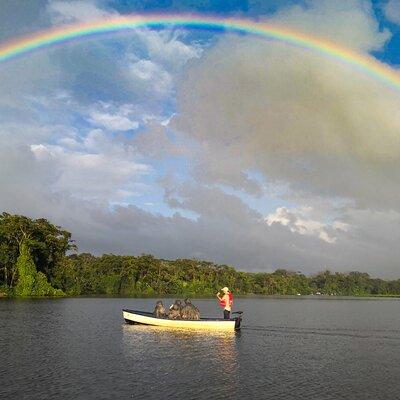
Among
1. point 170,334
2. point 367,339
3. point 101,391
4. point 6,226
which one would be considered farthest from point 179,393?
point 6,226

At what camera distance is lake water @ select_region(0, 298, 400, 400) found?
2289 cm

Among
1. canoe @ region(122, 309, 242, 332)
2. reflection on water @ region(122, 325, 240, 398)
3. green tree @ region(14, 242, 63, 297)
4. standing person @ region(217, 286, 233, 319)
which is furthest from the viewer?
green tree @ region(14, 242, 63, 297)

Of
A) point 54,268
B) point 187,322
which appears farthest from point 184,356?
point 54,268

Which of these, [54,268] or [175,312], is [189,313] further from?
[54,268]

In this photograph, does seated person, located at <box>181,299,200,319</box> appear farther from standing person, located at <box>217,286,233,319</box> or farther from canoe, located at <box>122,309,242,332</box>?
standing person, located at <box>217,286,233,319</box>

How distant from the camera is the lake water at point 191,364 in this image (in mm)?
22891

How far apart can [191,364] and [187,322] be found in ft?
61.4

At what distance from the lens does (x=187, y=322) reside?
48156mm

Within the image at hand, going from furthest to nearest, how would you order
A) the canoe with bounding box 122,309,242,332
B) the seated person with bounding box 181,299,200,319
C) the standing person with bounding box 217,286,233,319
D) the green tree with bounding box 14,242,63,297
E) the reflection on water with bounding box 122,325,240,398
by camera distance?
the green tree with bounding box 14,242,63,297 → the seated person with bounding box 181,299,200,319 → the standing person with bounding box 217,286,233,319 → the canoe with bounding box 122,309,242,332 → the reflection on water with bounding box 122,325,240,398

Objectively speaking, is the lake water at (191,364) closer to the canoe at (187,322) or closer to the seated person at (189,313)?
the canoe at (187,322)

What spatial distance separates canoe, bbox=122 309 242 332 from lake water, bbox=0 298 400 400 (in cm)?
150

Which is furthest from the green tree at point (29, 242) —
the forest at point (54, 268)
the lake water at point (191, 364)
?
the lake water at point (191, 364)

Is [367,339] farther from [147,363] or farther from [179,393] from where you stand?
[179,393]

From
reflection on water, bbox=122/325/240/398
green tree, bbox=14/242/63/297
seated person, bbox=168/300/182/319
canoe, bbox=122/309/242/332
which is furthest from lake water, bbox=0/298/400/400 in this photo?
green tree, bbox=14/242/63/297
